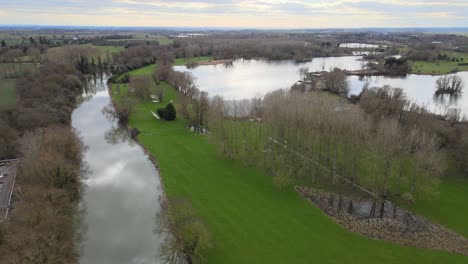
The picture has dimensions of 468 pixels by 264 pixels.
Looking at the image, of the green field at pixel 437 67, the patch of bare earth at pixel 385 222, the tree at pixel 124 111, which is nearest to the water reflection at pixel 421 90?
the green field at pixel 437 67

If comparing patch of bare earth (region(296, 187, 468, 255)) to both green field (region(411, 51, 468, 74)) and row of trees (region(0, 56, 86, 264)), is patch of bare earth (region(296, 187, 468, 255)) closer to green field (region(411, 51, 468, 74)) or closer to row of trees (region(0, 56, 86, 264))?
row of trees (region(0, 56, 86, 264))

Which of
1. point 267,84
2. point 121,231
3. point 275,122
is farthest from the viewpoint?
point 267,84

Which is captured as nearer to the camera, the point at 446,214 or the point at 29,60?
the point at 446,214

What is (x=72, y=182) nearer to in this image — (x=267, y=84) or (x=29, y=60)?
(x=267, y=84)

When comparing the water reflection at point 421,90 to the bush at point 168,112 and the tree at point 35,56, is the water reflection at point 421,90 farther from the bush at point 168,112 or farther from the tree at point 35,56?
the tree at point 35,56

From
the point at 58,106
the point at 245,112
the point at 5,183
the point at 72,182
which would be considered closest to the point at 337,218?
the point at 72,182

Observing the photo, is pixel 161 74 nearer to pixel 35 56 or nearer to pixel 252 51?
pixel 35 56

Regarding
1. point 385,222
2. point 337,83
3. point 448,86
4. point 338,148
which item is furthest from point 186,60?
point 385,222
